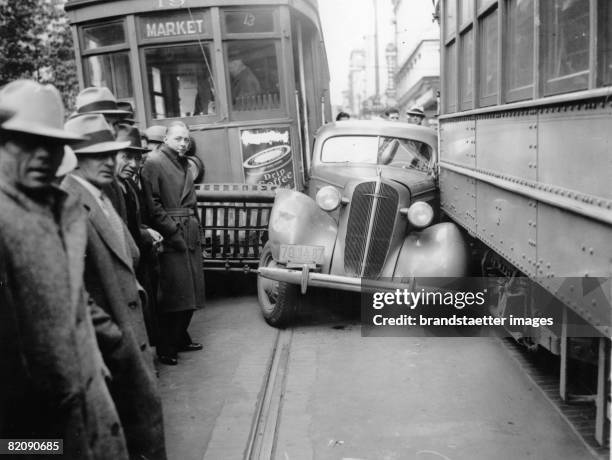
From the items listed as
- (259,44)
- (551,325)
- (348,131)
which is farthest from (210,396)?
(259,44)

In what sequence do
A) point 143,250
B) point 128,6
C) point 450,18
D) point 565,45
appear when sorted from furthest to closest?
point 128,6
point 450,18
point 143,250
point 565,45

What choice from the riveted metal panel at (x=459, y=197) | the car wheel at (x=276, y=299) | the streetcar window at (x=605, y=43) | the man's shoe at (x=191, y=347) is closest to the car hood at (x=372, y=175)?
the riveted metal panel at (x=459, y=197)

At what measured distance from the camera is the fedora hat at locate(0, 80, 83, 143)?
6.52 ft

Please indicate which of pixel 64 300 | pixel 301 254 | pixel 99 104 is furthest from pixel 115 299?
pixel 301 254

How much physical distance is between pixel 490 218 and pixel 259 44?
4.22m

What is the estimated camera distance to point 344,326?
6121 millimetres

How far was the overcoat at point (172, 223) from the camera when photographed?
4914 mm

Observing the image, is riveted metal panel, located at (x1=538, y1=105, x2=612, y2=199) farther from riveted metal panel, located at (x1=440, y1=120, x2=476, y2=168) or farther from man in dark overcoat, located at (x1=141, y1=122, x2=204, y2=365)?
man in dark overcoat, located at (x1=141, y1=122, x2=204, y2=365)

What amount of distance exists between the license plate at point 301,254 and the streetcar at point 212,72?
2332 millimetres

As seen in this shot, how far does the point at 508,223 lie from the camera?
4227 millimetres

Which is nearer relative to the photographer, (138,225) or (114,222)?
(114,222)

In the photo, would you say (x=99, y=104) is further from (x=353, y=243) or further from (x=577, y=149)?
(x=353, y=243)

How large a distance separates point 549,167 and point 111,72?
244 inches

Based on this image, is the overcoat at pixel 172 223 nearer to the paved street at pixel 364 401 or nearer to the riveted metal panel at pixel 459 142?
the paved street at pixel 364 401
